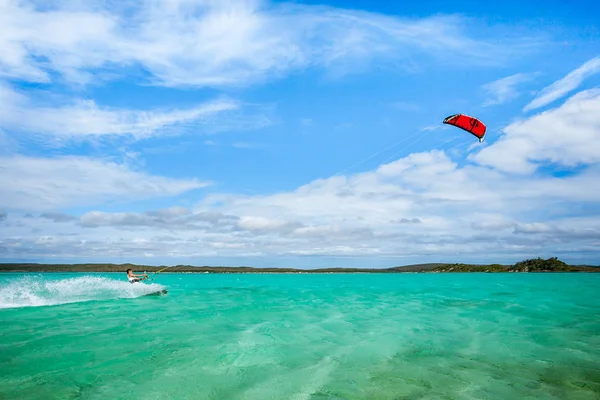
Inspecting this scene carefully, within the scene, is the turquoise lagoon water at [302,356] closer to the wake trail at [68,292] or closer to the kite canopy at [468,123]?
the kite canopy at [468,123]

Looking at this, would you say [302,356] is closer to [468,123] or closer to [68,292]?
[468,123]

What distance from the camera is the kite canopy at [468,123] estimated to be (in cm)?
1770

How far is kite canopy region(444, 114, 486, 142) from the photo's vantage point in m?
17.7

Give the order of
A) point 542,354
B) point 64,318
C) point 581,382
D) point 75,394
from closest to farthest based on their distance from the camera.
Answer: point 75,394 → point 581,382 → point 542,354 → point 64,318

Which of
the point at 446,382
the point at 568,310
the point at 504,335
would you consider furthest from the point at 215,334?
the point at 568,310

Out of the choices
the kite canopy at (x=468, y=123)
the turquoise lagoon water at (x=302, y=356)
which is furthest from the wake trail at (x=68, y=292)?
the kite canopy at (x=468, y=123)

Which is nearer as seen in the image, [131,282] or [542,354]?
[542,354]

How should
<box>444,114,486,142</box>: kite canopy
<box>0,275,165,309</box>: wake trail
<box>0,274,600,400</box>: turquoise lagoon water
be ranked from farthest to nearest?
<box>0,275,165,309</box>: wake trail < <box>444,114,486,142</box>: kite canopy < <box>0,274,600,400</box>: turquoise lagoon water

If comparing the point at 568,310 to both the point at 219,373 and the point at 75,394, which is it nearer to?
the point at 219,373

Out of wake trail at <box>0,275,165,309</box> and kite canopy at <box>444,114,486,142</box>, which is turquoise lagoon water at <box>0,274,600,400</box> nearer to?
kite canopy at <box>444,114,486,142</box>

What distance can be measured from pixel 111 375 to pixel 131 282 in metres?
28.3

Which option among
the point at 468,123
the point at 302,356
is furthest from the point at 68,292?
the point at 468,123

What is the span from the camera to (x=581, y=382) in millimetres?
8898

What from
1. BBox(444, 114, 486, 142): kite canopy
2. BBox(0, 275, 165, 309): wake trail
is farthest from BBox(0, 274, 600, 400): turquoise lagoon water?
BBox(0, 275, 165, 309): wake trail
